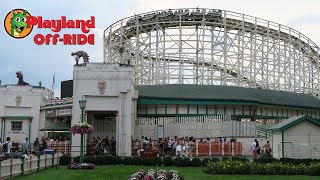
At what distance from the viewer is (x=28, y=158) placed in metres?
23.8

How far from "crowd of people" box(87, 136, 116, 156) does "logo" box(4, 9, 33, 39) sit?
9900mm

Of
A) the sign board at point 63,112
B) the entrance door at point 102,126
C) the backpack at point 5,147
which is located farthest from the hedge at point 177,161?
the sign board at point 63,112

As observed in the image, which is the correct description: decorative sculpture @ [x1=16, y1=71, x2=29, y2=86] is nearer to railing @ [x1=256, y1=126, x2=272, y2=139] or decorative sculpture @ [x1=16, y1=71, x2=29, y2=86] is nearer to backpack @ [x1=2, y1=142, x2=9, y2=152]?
backpack @ [x1=2, y1=142, x2=9, y2=152]

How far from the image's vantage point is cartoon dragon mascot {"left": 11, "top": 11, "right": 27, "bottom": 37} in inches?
1451

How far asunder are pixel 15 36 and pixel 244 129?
19471 mm

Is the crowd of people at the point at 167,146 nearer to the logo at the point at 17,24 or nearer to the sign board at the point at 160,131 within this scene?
the sign board at the point at 160,131

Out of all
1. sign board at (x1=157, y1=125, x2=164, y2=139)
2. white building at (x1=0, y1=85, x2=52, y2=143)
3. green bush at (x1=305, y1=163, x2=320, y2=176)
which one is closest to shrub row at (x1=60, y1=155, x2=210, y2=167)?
green bush at (x1=305, y1=163, x2=320, y2=176)

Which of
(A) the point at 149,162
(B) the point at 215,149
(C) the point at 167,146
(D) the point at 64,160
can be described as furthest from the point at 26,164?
(B) the point at 215,149

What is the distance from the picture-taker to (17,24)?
3819 centimetres

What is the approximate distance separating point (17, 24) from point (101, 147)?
12097 millimetres

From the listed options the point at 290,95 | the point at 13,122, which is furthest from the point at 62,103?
the point at 290,95

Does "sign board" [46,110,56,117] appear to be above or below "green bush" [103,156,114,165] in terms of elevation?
above

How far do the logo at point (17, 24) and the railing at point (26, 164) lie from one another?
481 inches

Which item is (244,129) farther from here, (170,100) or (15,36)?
(15,36)
